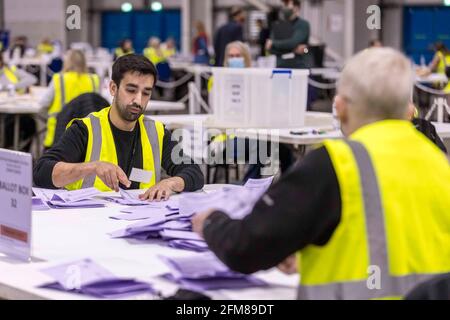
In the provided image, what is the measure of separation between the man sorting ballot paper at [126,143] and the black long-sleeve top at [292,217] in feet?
6.01

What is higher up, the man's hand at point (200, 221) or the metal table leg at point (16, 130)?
the man's hand at point (200, 221)

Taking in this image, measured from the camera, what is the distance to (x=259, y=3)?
76.9 feet

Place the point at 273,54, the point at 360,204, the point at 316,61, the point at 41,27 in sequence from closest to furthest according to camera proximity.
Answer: the point at 360,204 → the point at 273,54 → the point at 316,61 → the point at 41,27

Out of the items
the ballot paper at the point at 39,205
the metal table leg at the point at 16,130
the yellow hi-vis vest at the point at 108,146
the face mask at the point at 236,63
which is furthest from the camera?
the metal table leg at the point at 16,130

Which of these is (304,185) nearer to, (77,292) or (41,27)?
(77,292)

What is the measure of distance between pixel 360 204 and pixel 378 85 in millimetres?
256

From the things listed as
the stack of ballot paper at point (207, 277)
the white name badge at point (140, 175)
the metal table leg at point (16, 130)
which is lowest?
the metal table leg at point (16, 130)

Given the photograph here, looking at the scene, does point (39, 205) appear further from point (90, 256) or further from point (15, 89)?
point (15, 89)

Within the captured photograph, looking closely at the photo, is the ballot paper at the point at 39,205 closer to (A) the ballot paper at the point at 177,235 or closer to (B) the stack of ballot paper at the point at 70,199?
(B) the stack of ballot paper at the point at 70,199

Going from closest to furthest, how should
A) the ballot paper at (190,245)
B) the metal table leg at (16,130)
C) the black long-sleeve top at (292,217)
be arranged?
the black long-sleeve top at (292,217), the ballot paper at (190,245), the metal table leg at (16,130)

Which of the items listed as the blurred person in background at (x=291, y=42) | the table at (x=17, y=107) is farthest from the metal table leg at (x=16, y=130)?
the blurred person in background at (x=291, y=42)

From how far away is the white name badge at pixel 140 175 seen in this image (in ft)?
12.4

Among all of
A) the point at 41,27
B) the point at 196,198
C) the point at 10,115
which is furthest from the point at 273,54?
the point at 41,27

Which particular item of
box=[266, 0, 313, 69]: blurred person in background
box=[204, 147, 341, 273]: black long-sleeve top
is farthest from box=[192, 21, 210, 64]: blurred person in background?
box=[204, 147, 341, 273]: black long-sleeve top
